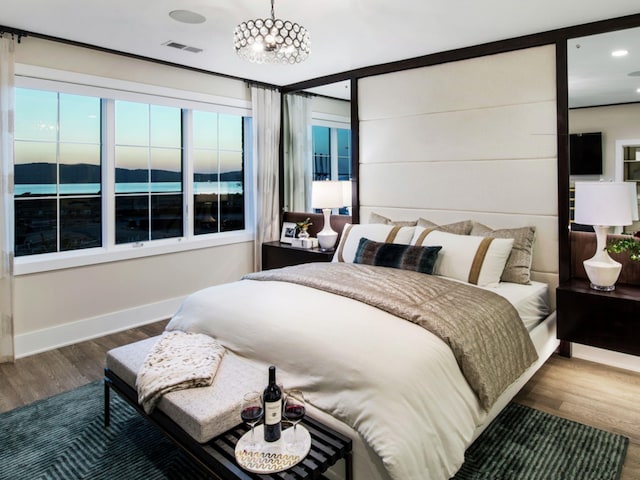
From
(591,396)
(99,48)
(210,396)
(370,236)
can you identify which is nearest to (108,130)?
(99,48)

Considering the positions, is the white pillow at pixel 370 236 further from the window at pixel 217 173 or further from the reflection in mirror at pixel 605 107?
the window at pixel 217 173

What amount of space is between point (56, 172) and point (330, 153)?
3413mm

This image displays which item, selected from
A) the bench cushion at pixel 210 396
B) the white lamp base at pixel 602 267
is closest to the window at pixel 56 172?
the bench cushion at pixel 210 396

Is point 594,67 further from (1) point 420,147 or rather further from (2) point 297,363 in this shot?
(2) point 297,363

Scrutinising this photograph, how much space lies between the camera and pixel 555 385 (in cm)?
305

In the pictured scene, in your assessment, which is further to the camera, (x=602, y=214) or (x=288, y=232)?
(x=288, y=232)

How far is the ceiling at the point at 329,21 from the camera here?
117 inches

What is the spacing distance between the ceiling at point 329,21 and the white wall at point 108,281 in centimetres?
20

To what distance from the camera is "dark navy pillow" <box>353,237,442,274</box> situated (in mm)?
3283

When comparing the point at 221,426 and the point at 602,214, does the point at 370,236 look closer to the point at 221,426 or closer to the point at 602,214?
the point at 602,214

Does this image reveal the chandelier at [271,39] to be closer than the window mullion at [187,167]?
Yes

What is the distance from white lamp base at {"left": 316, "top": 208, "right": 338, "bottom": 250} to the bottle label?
313 centimetres

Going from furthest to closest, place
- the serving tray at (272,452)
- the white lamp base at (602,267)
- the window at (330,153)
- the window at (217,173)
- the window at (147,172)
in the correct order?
1. the window at (330,153)
2. the window at (217,173)
3. the window at (147,172)
4. the white lamp base at (602,267)
5. the serving tray at (272,452)

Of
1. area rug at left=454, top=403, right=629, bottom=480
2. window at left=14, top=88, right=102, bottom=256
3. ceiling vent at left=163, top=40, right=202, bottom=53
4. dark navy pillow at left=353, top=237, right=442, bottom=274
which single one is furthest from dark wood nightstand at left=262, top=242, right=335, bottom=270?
area rug at left=454, top=403, right=629, bottom=480
